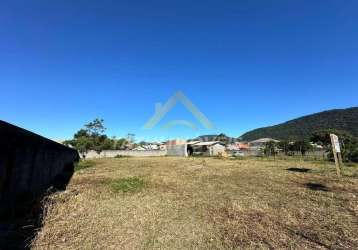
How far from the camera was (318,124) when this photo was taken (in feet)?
306

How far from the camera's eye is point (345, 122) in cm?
8044

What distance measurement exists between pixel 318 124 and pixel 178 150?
66797 mm

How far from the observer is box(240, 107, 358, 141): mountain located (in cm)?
7800

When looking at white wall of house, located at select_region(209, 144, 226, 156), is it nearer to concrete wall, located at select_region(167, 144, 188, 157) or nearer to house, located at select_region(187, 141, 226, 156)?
house, located at select_region(187, 141, 226, 156)

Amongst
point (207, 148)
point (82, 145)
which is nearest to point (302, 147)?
point (207, 148)

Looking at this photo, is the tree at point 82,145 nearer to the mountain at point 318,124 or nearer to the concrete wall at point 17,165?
the concrete wall at point 17,165

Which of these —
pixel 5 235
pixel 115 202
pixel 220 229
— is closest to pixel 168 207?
pixel 115 202

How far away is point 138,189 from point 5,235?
4602 millimetres

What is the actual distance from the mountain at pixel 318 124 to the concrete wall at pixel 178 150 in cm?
3676

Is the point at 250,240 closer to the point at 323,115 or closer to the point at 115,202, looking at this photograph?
the point at 115,202

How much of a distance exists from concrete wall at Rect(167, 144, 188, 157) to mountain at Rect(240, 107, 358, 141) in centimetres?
3676

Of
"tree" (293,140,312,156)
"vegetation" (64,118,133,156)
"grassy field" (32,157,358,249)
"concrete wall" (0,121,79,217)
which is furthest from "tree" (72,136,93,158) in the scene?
"grassy field" (32,157,358,249)

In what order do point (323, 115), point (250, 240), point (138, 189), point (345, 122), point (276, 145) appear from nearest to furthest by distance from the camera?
point (250, 240), point (138, 189), point (276, 145), point (345, 122), point (323, 115)

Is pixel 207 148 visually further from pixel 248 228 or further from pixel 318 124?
pixel 318 124
